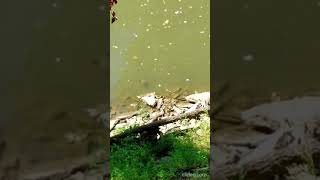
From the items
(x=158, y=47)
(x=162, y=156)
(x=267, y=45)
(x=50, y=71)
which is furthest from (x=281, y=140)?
(x=158, y=47)

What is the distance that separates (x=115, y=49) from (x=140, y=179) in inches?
91.8

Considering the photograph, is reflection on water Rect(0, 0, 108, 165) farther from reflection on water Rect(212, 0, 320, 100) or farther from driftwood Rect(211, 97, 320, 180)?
driftwood Rect(211, 97, 320, 180)

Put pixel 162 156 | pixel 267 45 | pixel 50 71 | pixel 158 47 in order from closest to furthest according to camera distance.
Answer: pixel 50 71 → pixel 267 45 → pixel 162 156 → pixel 158 47

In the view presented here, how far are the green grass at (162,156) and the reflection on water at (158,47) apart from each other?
0.78 metres

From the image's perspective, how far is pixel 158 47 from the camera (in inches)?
333

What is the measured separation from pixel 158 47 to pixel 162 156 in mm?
1673

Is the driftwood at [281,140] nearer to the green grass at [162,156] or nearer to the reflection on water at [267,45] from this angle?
the reflection on water at [267,45]

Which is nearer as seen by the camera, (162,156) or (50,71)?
(50,71)

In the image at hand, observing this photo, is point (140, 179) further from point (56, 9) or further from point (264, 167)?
point (56, 9)

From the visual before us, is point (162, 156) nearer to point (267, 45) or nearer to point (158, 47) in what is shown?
point (158, 47)

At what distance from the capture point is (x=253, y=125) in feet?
13.9

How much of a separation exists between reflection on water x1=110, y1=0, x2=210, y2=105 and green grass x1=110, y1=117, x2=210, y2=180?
776 millimetres

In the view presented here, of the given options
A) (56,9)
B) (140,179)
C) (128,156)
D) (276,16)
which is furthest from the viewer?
(128,156)

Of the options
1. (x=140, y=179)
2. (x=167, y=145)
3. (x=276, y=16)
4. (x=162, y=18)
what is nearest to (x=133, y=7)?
(x=162, y=18)
